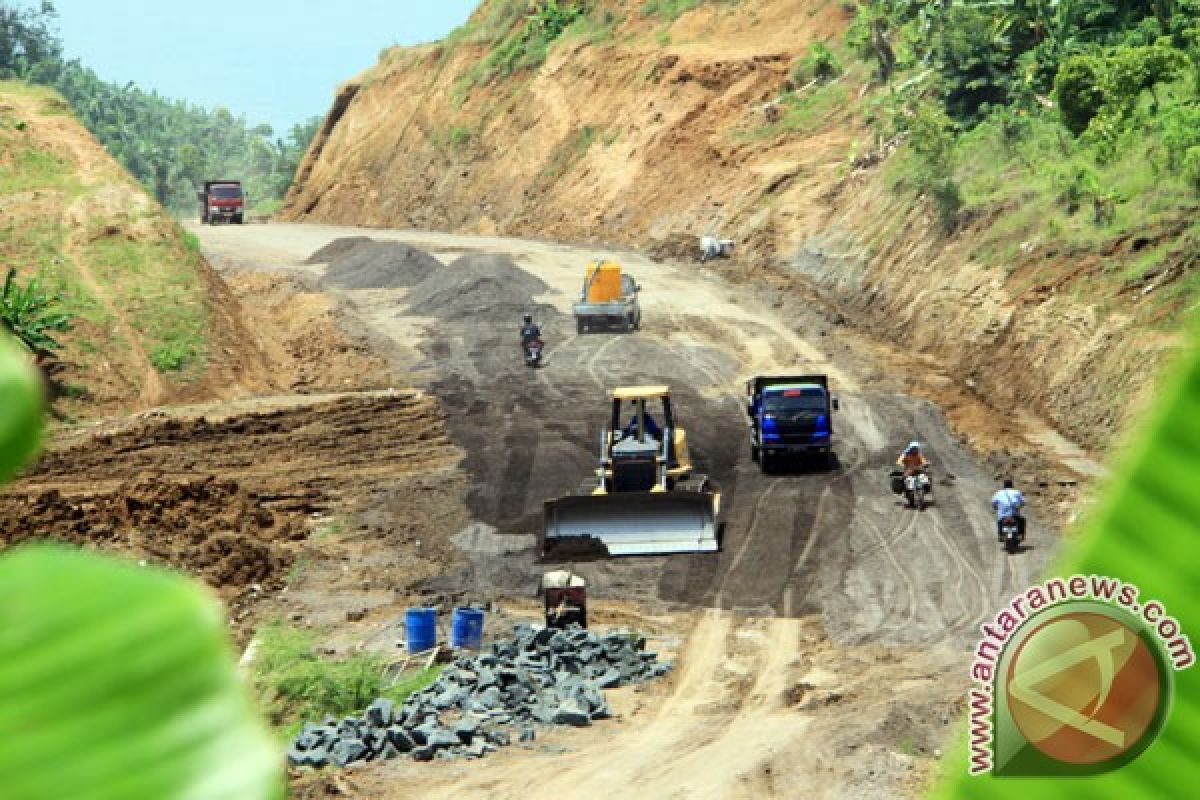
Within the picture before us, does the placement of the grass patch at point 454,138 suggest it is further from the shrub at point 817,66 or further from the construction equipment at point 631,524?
the construction equipment at point 631,524

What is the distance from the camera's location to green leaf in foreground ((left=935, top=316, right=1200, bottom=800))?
0.54 meters

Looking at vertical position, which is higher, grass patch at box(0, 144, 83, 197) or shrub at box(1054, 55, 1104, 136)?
shrub at box(1054, 55, 1104, 136)

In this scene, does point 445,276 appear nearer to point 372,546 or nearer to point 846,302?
point 846,302

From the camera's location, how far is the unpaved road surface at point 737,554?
17.2m

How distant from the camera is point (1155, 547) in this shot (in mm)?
573

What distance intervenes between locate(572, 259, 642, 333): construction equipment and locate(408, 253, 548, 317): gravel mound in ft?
11.2

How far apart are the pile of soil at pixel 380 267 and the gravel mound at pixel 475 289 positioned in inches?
59.9

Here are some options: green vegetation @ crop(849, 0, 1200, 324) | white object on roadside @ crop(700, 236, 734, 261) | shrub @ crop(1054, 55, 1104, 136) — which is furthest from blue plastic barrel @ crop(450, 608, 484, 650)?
white object on roadside @ crop(700, 236, 734, 261)

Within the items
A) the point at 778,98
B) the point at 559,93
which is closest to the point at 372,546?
the point at 778,98

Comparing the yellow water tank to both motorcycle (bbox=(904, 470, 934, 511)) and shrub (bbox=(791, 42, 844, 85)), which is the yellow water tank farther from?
shrub (bbox=(791, 42, 844, 85))

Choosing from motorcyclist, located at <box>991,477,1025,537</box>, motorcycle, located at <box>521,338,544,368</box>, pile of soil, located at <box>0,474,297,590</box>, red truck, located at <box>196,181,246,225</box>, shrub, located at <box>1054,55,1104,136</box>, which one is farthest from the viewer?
red truck, located at <box>196,181,246,225</box>

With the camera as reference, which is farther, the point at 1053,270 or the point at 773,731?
the point at 1053,270

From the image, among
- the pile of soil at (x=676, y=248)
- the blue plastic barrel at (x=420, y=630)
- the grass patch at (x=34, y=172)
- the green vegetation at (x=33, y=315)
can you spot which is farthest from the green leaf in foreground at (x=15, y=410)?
the pile of soil at (x=676, y=248)

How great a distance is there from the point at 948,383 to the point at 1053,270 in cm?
342
